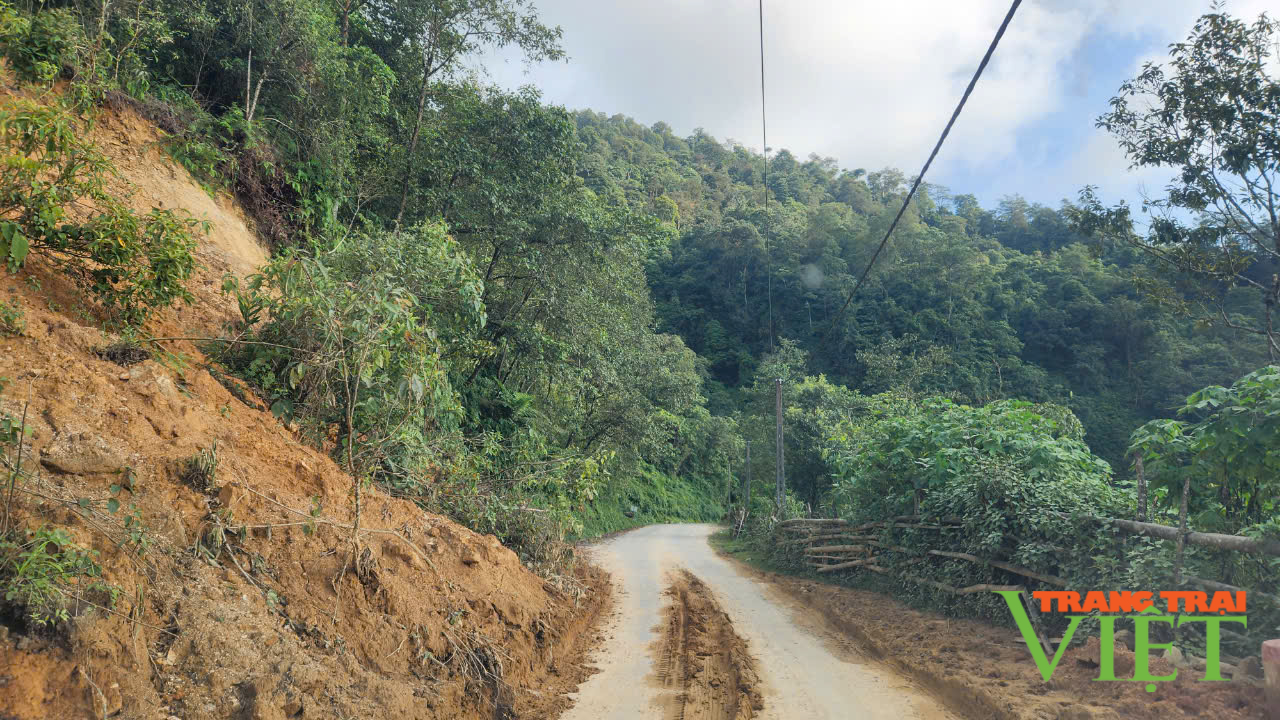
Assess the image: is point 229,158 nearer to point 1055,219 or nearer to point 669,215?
point 669,215

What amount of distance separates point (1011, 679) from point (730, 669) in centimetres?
226

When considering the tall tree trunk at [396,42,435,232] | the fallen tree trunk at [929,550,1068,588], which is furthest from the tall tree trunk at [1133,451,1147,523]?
the tall tree trunk at [396,42,435,232]

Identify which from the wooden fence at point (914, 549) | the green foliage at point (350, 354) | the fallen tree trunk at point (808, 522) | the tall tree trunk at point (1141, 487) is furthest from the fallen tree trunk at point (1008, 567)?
the green foliage at point (350, 354)

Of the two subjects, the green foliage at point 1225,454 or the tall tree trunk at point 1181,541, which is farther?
the tall tree trunk at point 1181,541

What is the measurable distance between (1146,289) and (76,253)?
517 inches

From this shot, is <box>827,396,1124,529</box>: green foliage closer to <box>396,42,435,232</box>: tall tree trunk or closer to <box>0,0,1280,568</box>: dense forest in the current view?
<box>0,0,1280,568</box>: dense forest

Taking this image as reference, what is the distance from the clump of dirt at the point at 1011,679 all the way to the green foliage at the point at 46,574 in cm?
538

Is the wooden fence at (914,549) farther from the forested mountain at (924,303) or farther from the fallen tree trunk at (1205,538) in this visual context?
the forested mountain at (924,303)

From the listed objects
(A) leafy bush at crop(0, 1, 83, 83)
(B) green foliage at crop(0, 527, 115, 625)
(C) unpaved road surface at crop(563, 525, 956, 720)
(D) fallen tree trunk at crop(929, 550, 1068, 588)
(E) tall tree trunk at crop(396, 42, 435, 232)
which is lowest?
(C) unpaved road surface at crop(563, 525, 956, 720)

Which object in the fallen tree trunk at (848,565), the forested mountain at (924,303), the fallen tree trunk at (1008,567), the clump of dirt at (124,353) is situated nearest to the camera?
the clump of dirt at (124,353)

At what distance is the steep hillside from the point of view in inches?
113

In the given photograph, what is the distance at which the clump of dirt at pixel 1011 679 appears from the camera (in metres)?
3.99

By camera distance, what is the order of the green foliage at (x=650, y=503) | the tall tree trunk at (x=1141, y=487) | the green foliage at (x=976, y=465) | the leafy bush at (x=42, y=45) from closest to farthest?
1. the tall tree trunk at (x=1141, y=487)
2. the leafy bush at (x=42, y=45)
3. the green foliage at (x=976, y=465)
4. the green foliage at (x=650, y=503)

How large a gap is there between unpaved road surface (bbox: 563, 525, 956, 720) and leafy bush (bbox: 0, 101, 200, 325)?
176 inches
